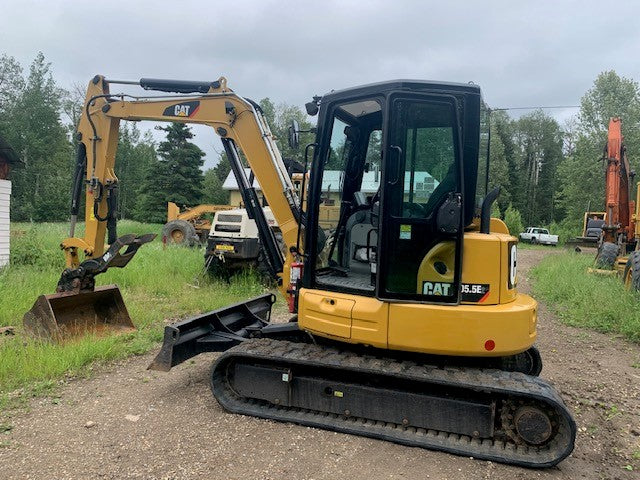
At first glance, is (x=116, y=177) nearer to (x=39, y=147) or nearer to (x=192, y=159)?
(x=192, y=159)

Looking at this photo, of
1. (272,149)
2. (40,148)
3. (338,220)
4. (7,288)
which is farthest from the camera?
(40,148)

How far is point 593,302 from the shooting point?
8477mm

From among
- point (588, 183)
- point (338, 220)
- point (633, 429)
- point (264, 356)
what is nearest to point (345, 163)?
point (338, 220)

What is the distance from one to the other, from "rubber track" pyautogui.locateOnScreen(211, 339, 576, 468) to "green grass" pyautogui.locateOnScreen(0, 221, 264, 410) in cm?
188

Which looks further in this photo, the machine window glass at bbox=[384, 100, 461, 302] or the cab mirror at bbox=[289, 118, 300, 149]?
the cab mirror at bbox=[289, 118, 300, 149]

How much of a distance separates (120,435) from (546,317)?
7336mm

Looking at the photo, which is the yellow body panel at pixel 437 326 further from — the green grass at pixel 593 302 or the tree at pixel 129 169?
the tree at pixel 129 169

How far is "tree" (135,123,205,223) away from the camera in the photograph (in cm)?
3491

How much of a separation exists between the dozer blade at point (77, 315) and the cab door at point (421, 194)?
410cm

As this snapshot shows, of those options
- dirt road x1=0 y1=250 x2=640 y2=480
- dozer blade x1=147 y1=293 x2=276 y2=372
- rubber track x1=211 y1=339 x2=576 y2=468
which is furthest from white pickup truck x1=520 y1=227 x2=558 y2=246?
rubber track x1=211 y1=339 x2=576 y2=468

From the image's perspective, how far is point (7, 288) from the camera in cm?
768

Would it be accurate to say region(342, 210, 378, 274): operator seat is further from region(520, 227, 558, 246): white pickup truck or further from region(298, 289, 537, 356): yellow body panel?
region(520, 227, 558, 246): white pickup truck

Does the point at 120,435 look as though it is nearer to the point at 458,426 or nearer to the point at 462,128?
the point at 458,426

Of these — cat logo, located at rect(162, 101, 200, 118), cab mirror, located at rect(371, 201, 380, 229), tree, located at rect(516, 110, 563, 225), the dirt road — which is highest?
tree, located at rect(516, 110, 563, 225)
